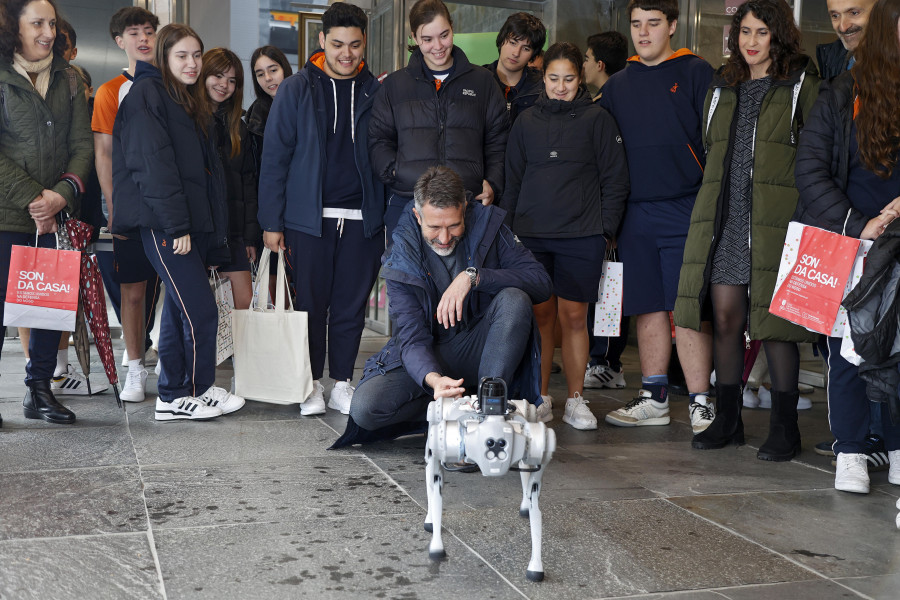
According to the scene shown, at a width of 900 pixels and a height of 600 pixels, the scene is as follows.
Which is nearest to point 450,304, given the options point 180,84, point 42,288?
point 180,84

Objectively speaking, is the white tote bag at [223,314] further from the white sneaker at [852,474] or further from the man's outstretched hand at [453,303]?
the white sneaker at [852,474]

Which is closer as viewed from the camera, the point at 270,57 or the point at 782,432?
the point at 782,432

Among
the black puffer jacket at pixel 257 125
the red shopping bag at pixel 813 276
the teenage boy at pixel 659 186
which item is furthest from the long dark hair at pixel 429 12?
the red shopping bag at pixel 813 276

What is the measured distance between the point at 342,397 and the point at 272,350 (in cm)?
43

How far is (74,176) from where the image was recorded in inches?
173

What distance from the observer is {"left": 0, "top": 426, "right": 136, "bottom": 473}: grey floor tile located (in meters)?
3.62

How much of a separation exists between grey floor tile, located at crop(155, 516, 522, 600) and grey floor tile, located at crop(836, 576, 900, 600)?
3.06ft

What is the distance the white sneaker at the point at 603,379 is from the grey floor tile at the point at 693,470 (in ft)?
5.20

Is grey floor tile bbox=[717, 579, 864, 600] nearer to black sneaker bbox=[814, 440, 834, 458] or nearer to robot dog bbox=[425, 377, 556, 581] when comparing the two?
robot dog bbox=[425, 377, 556, 581]

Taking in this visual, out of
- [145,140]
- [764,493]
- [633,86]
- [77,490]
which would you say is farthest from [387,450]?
[633,86]

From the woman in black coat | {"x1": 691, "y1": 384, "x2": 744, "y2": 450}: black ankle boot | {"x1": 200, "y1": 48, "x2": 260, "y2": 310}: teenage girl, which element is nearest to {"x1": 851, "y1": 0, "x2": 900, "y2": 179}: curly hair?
{"x1": 691, "y1": 384, "x2": 744, "y2": 450}: black ankle boot

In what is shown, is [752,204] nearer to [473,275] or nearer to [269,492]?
[473,275]

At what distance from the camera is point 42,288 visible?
4.21m

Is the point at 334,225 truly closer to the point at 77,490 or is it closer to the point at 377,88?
the point at 377,88
